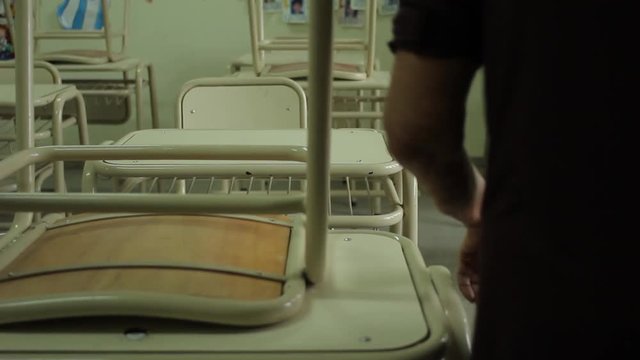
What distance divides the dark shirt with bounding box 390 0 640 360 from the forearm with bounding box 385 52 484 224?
0.01 m

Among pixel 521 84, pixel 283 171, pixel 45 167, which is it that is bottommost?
pixel 45 167

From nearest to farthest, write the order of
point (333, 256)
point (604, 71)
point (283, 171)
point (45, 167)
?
point (604, 71), point (333, 256), point (283, 171), point (45, 167)

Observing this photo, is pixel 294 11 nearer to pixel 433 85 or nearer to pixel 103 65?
pixel 103 65

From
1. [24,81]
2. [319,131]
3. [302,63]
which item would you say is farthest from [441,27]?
[302,63]

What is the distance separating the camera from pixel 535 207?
39cm

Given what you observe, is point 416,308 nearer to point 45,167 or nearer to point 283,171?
point 283,171

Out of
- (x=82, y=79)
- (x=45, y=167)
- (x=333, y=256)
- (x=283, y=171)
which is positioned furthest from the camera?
(x=82, y=79)

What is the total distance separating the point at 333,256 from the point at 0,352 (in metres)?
0.34

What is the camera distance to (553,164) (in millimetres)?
378

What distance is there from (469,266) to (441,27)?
1.10ft

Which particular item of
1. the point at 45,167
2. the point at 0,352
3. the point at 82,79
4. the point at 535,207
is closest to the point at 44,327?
the point at 0,352

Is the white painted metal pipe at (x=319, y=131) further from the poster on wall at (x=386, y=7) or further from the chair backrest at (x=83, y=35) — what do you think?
the poster on wall at (x=386, y=7)

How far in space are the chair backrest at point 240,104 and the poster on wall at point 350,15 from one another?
1.69m

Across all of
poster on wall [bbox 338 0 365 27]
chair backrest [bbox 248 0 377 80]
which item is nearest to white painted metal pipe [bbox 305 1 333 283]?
chair backrest [bbox 248 0 377 80]
